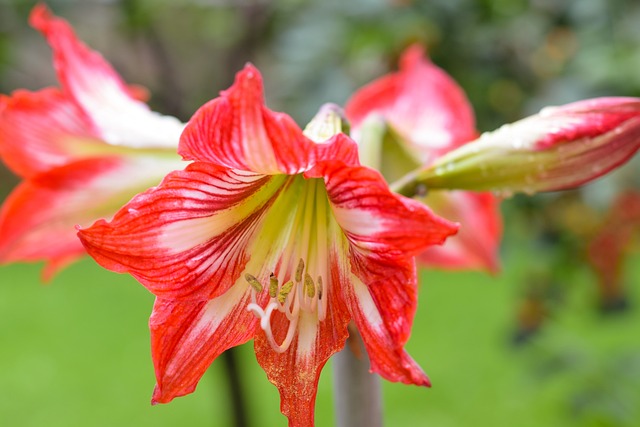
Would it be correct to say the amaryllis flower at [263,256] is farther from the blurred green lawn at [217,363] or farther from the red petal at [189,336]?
the blurred green lawn at [217,363]

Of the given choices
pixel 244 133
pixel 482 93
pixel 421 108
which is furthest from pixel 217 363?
pixel 244 133

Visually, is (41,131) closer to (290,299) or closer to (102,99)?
(102,99)

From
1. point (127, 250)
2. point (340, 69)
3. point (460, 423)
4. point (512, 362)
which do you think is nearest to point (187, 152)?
point (127, 250)

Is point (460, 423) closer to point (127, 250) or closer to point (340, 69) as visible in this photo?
point (340, 69)

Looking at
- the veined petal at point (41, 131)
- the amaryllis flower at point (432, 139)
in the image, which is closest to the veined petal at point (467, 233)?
the amaryllis flower at point (432, 139)

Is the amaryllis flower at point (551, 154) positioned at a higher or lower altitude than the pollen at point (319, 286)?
higher

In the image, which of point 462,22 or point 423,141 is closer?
point 423,141

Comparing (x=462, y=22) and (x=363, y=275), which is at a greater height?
(x=462, y=22)
